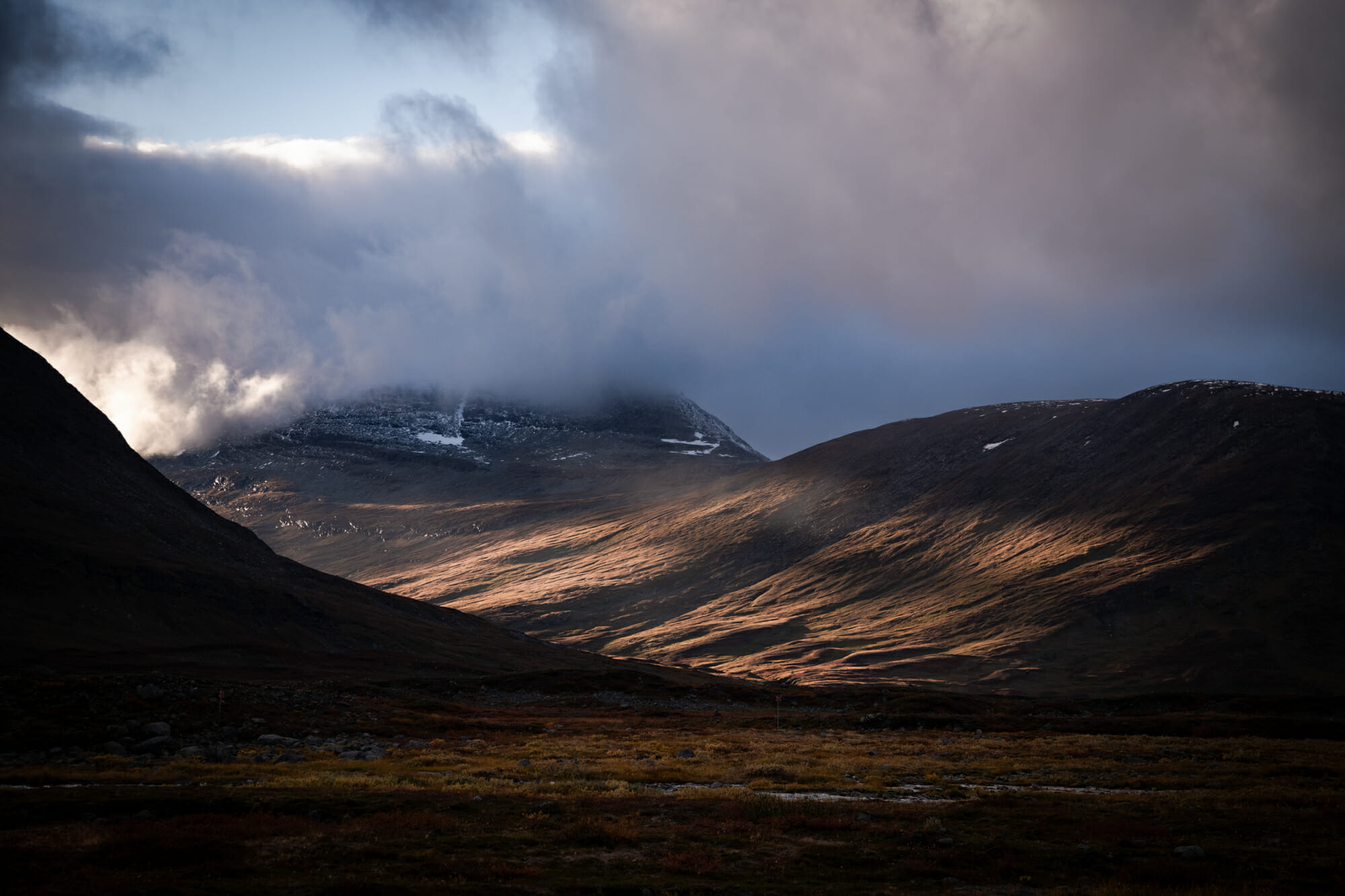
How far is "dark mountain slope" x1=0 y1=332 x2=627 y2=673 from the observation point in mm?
91188

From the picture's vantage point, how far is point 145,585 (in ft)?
339

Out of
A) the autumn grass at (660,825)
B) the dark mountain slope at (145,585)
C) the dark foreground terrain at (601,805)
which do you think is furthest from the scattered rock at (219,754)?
the dark mountain slope at (145,585)

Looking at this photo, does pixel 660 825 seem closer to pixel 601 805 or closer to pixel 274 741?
pixel 601 805

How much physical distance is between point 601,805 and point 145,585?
100134mm

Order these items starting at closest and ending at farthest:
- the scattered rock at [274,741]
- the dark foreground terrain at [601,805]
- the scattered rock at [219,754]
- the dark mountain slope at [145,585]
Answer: the dark foreground terrain at [601,805], the scattered rock at [219,754], the scattered rock at [274,741], the dark mountain slope at [145,585]

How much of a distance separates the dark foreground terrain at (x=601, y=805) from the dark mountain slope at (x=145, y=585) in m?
49.4

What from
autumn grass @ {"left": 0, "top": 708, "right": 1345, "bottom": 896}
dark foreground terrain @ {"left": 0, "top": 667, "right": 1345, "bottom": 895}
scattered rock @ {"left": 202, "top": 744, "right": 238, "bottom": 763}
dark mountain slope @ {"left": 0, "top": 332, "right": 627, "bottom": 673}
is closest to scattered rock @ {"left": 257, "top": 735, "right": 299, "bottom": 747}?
dark foreground terrain @ {"left": 0, "top": 667, "right": 1345, "bottom": 895}

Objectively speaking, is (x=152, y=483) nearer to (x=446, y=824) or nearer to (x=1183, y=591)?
(x=446, y=824)

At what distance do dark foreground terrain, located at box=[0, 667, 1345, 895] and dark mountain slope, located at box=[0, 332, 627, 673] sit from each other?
49373 millimetres

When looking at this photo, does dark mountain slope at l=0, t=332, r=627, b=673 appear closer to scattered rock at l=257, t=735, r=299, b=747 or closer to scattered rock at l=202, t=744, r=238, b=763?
scattered rock at l=257, t=735, r=299, b=747

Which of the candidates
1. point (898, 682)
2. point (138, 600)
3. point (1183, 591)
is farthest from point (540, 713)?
point (1183, 591)

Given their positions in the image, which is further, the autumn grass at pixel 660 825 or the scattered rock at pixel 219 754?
the scattered rock at pixel 219 754

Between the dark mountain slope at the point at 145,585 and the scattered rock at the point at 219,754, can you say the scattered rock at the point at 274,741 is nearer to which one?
the scattered rock at the point at 219,754

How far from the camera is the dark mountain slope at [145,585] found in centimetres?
9119
